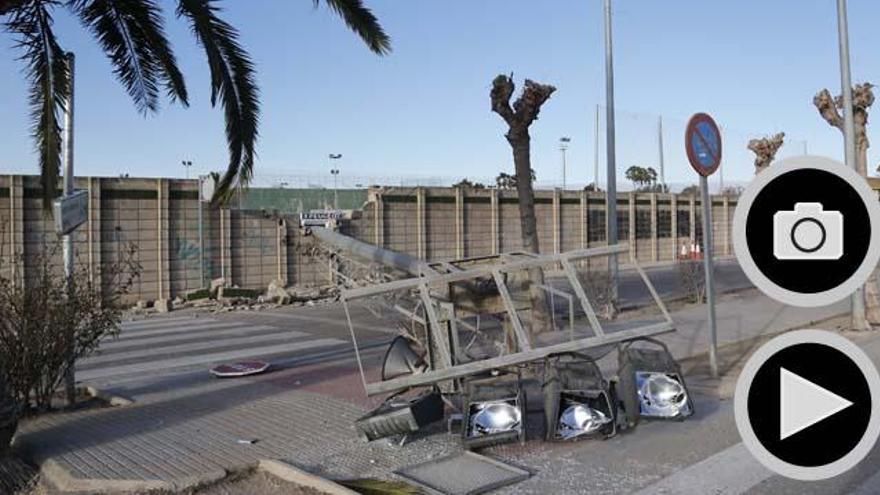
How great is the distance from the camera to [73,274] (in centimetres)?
800

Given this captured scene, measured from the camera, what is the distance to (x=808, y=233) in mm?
1932

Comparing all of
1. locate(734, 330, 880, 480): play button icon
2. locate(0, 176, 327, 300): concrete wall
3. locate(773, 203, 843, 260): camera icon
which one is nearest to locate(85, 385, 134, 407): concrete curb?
locate(734, 330, 880, 480): play button icon

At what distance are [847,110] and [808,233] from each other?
1197 centimetres

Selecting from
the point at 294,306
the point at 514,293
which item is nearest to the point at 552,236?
the point at 294,306

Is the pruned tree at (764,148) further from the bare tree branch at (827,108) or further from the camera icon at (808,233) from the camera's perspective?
the camera icon at (808,233)

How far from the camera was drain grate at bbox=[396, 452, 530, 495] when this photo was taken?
539cm

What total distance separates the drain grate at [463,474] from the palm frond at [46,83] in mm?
5382

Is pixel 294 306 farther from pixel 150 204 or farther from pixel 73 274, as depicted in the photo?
pixel 73 274

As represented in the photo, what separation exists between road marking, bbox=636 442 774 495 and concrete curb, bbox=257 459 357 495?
1.99 metres

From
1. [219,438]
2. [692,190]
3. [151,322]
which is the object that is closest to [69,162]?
[219,438]

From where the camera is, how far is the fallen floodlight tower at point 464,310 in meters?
6.47

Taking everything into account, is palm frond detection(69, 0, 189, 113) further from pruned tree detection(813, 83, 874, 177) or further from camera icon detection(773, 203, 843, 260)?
pruned tree detection(813, 83, 874, 177)

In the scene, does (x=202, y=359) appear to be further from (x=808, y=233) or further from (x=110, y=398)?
(x=808, y=233)

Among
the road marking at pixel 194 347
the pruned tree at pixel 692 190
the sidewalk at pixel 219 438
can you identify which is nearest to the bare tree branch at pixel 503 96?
the road marking at pixel 194 347
